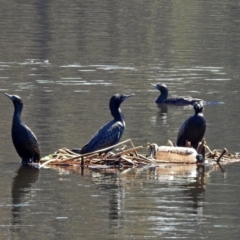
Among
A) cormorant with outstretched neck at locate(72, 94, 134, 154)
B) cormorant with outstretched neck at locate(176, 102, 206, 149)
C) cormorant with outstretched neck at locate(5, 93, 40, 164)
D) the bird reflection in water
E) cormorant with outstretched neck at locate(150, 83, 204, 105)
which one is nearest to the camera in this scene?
the bird reflection in water

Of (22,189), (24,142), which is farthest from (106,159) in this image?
(22,189)

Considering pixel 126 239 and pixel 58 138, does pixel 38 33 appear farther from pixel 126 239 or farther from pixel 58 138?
pixel 126 239

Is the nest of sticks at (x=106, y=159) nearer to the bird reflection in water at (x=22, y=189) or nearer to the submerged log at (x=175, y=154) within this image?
the submerged log at (x=175, y=154)

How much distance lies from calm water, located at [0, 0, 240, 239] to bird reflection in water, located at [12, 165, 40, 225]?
19 mm

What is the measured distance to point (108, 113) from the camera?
78.9ft

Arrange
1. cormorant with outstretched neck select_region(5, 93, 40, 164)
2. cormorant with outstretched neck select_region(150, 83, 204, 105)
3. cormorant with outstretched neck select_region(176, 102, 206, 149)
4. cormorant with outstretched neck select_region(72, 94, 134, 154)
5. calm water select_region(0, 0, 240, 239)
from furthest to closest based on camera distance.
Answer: cormorant with outstretched neck select_region(150, 83, 204, 105)
cormorant with outstretched neck select_region(176, 102, 206, 149)
cormorant with outstretched neck select_region(72, 94, 134, 154)
cormorant with outstretched neck select_region(5, 93, 40, 164)
calm water select_region(0, 0, 240, 239)

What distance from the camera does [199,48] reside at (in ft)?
130

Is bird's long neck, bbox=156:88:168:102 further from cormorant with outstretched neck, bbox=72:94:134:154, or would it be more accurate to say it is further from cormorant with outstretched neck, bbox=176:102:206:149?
cormorant with outstretched neck, bbox=72:94:134:154

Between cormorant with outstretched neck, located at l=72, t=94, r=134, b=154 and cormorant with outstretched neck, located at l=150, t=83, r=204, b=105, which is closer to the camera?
cormorant with outstretched neck, located at l=72, t=94, r=134, b=154

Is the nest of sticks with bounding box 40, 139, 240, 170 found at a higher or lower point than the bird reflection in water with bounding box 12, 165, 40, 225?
higher

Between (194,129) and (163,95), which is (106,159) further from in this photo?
(163,95)


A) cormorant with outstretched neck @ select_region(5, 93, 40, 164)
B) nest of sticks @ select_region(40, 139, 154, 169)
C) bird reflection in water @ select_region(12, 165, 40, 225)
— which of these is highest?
cormorant with outstretched neck @ select_region(5, 93, 40, 164)

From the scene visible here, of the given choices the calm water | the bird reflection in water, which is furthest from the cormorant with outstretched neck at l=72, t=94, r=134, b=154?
the bird reflection in water

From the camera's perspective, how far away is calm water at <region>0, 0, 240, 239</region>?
46.8ft
